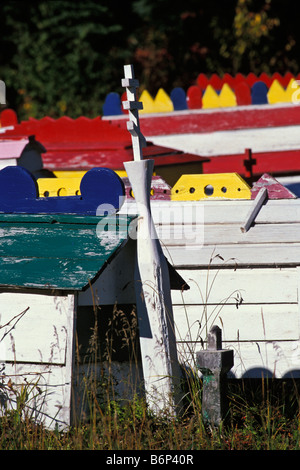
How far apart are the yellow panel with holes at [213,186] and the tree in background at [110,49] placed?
10.9 metres

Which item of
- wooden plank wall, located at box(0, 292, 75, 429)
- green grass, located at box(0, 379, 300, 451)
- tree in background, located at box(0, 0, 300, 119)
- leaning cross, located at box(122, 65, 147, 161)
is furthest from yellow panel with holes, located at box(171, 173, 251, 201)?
tree in background, located at box(0, 0, 300, 119)

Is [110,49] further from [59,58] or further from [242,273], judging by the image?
[242,273]

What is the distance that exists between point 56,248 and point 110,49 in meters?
14.0

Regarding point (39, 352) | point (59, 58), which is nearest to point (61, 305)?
point (39, 352)

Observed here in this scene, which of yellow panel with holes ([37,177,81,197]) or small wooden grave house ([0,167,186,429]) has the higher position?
yellow panel with holes ([37,177,81,197])

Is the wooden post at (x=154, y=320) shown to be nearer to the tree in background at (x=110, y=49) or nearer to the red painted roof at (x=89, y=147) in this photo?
the red painted roof at (x=89, y=147)

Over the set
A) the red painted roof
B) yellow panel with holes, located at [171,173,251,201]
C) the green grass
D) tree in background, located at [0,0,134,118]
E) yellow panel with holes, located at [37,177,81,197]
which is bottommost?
the green grass

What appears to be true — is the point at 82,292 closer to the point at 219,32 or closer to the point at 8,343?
the point at 8,343

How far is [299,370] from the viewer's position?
420 cm

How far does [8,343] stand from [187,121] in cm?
484

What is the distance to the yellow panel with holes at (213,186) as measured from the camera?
463cm

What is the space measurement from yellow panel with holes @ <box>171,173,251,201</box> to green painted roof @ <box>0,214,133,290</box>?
3.33ft

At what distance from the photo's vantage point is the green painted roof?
3516mm

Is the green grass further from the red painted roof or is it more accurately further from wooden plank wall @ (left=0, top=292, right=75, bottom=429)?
the red painted roof
